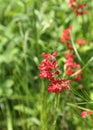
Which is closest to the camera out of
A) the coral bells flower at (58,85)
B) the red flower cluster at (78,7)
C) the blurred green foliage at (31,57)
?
the coral bells flower at (58,85)

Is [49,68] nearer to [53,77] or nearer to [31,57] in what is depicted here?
[53,77]

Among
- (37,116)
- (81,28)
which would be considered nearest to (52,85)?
(37,116)

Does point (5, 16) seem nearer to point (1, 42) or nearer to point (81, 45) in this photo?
point (1, 42)

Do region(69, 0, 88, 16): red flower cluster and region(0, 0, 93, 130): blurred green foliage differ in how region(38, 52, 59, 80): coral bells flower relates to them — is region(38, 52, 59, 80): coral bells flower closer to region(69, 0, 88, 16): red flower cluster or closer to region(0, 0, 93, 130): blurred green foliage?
region(0, 0, 93, 130): blurred green foliage

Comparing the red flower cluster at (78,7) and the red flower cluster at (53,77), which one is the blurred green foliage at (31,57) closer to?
the red flower cluster at (78,7)

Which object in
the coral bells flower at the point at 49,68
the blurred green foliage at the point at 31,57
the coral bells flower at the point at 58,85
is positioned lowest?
the blurred green foliage at the point at 31,57

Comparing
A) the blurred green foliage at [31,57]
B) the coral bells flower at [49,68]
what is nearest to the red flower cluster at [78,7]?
the blurred green foliage at [31,57]

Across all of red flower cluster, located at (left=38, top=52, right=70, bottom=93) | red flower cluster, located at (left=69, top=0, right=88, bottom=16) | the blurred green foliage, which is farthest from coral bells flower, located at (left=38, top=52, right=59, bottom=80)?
red flower cluster, located at (left=69, top=0, right=88, bottom=16)

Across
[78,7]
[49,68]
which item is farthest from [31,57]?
[49,68]
